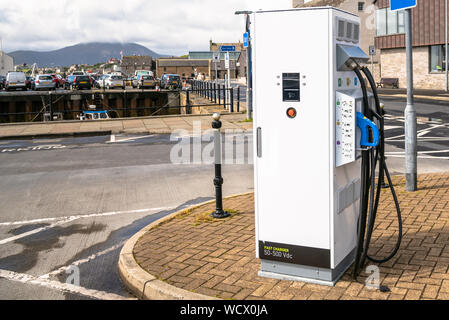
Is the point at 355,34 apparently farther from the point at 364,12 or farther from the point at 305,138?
the point at 364,12

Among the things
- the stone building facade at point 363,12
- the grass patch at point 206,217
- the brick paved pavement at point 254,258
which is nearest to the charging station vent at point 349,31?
the brick paved pavement at point 254,258

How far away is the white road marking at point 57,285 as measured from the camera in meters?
5.02

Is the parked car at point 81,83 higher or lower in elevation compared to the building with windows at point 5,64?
lower

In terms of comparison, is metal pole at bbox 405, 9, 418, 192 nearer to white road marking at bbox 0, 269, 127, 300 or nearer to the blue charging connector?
the blue charging connector

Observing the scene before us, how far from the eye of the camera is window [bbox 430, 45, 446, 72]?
136 ft

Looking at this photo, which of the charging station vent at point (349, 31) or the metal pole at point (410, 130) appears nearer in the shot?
the charging station vent at point (349, 31)

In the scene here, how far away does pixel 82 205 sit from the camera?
869 centimetres

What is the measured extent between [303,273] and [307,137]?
4.11ft

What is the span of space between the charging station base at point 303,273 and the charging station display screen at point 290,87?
5.05 ft

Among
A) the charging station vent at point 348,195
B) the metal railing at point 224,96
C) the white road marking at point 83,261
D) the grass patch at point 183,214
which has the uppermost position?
the metal railing at point 224,96

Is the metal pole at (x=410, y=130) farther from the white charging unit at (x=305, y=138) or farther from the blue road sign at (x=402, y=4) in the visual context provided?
the white charging unit at (x=305, y=138)

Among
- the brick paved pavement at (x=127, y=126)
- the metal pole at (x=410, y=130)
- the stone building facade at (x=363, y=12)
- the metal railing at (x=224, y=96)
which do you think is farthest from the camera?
the stone building facade at (x=363, y=12)

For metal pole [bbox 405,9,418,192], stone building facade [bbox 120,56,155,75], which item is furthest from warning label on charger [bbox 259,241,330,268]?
stone building facade [bbox 120,56,155,75]
